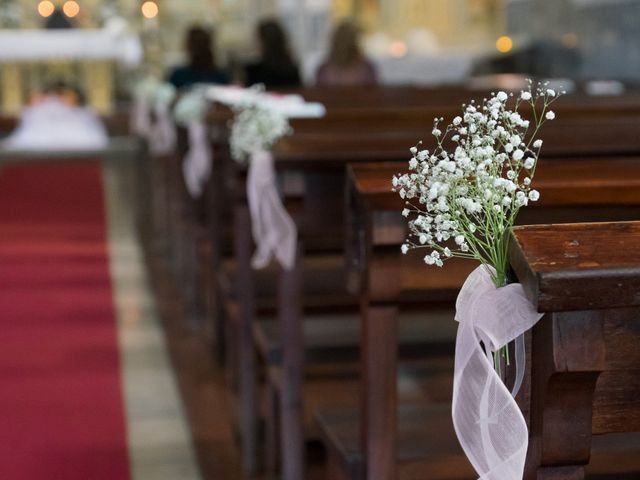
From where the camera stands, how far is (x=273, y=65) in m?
7.68

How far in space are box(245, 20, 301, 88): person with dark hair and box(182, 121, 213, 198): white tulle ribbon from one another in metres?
2.17

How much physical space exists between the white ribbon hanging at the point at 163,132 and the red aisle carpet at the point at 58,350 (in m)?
0.78

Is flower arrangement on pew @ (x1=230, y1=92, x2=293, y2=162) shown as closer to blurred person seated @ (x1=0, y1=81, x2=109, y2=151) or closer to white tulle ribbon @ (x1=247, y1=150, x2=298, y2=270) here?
white tulle ribbon @ (x1=247, y1=150, x2=298, y2=270)

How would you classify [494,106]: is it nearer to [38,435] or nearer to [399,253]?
[399,253]

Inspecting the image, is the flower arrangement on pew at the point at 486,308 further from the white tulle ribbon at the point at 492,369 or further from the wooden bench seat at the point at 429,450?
the wooden bench seat at the point at 429,450

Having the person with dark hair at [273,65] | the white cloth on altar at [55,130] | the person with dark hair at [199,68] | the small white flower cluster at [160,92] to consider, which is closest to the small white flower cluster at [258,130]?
the small white flower cluster at [160,92]

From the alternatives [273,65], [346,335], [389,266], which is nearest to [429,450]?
[389,266]

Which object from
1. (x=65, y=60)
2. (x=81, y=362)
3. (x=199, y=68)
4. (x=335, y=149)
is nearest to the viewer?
(x=335, y=149)

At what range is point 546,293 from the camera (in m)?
1.24

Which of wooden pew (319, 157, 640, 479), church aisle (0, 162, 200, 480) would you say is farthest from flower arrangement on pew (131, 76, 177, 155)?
wooden pew (319, 157, 640, 479)

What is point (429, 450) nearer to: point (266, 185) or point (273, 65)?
point (266, 185)

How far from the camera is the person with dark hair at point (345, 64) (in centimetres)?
780

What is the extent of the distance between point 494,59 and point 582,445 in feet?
32.0

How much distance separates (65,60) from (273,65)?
26.3 ft
